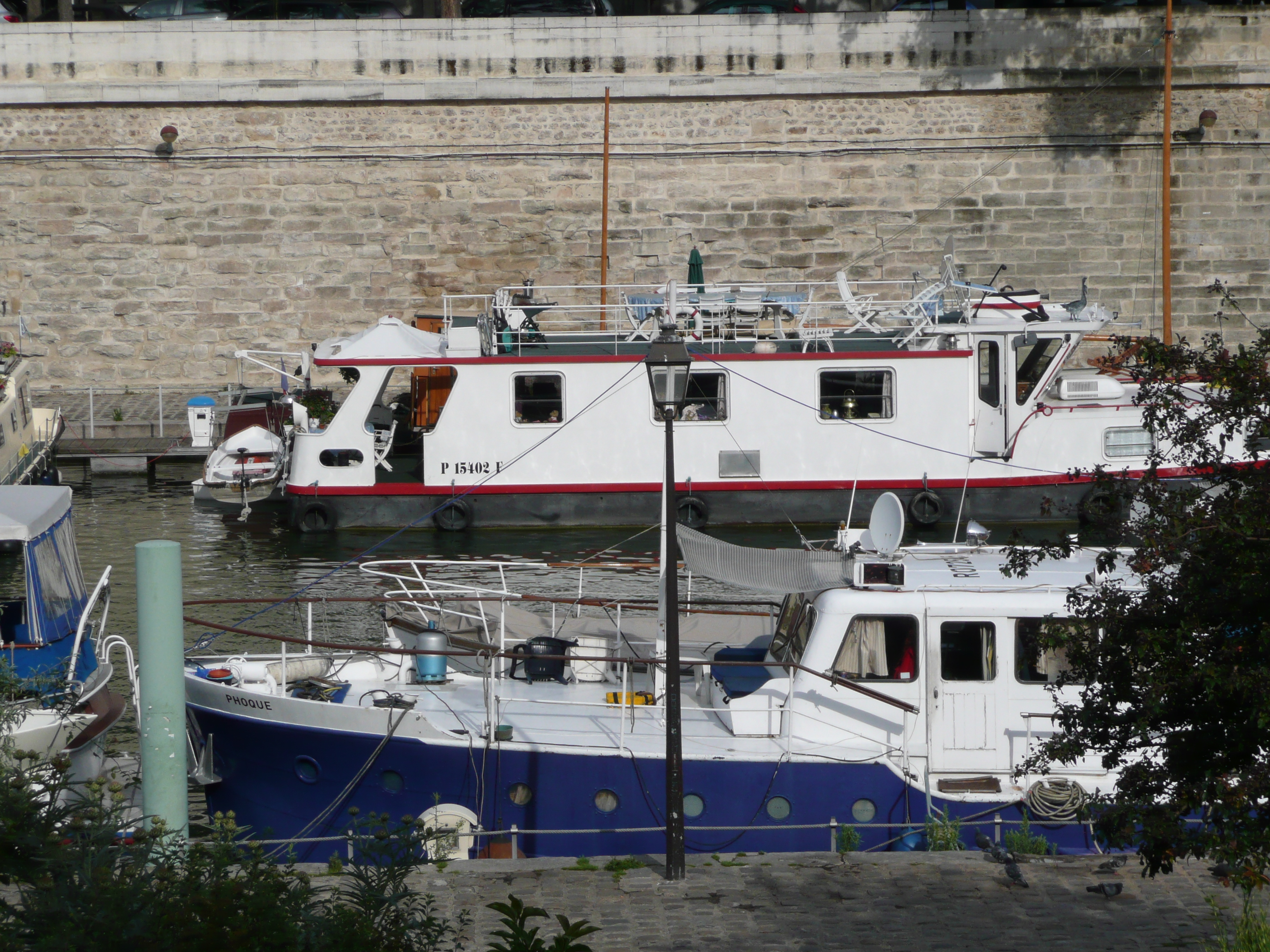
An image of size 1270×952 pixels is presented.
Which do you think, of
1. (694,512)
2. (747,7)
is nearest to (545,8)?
(747,7)

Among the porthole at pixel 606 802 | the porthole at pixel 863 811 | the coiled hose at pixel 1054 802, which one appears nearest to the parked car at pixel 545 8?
the porthole at pixel 606 802

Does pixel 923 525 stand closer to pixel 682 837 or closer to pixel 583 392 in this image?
pixel 583 392

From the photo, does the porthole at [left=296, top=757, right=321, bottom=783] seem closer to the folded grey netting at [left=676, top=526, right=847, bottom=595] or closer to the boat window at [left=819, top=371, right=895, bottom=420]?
the folded grey netting at [left=676, top=526, right=847, bottom=595]

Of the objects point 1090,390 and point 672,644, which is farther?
point 1090,390

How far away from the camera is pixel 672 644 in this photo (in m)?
8.11

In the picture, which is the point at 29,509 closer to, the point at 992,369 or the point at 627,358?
the point at 627,358

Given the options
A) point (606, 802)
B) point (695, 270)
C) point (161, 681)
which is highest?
point (695, 270)

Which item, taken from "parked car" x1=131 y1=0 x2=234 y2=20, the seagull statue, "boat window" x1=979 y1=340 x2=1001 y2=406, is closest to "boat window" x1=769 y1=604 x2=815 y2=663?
"boat window" x1=979 y1=340 x2=1001 y2=406

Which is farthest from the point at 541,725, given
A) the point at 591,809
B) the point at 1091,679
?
the point at 1091,679

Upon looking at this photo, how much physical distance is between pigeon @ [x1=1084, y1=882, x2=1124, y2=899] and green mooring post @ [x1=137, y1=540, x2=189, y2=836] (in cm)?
486

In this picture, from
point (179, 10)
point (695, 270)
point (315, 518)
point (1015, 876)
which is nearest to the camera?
point (1015, 876)

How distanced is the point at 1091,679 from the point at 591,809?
387 cm

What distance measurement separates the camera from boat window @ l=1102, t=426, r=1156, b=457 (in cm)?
1812

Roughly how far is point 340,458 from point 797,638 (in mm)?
10671
